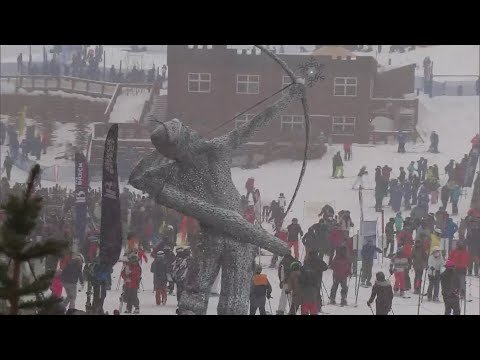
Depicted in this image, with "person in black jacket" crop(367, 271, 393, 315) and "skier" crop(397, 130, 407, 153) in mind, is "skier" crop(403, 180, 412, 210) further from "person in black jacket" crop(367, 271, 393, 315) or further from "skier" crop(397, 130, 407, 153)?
"person in black jacket" crop(367, 271, 393, 315)

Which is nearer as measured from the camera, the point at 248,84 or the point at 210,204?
the point at 210,204

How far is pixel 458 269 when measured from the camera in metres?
16.6

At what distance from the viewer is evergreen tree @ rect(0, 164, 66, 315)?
853cm

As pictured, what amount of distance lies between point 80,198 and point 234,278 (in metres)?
7.78

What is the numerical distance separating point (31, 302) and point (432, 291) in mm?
9452

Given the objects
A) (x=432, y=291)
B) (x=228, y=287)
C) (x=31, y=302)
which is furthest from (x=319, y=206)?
(x=31, y=302)

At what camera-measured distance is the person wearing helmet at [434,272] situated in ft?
55.8

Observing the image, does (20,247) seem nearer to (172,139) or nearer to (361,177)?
(172,139)

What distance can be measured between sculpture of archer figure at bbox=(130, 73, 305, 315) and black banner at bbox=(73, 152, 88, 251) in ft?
21.1

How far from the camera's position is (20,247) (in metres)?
8.59

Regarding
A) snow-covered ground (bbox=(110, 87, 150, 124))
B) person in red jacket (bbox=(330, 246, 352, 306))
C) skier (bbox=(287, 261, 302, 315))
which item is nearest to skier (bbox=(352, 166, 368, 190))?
person in red jacket (bbox=(330, 246, 352, 306))

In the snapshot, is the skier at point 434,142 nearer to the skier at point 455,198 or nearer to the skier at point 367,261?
the skier at point 455,198

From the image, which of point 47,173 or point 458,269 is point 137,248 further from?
point 458,269

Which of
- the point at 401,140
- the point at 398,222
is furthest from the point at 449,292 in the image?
the point at 401,140
